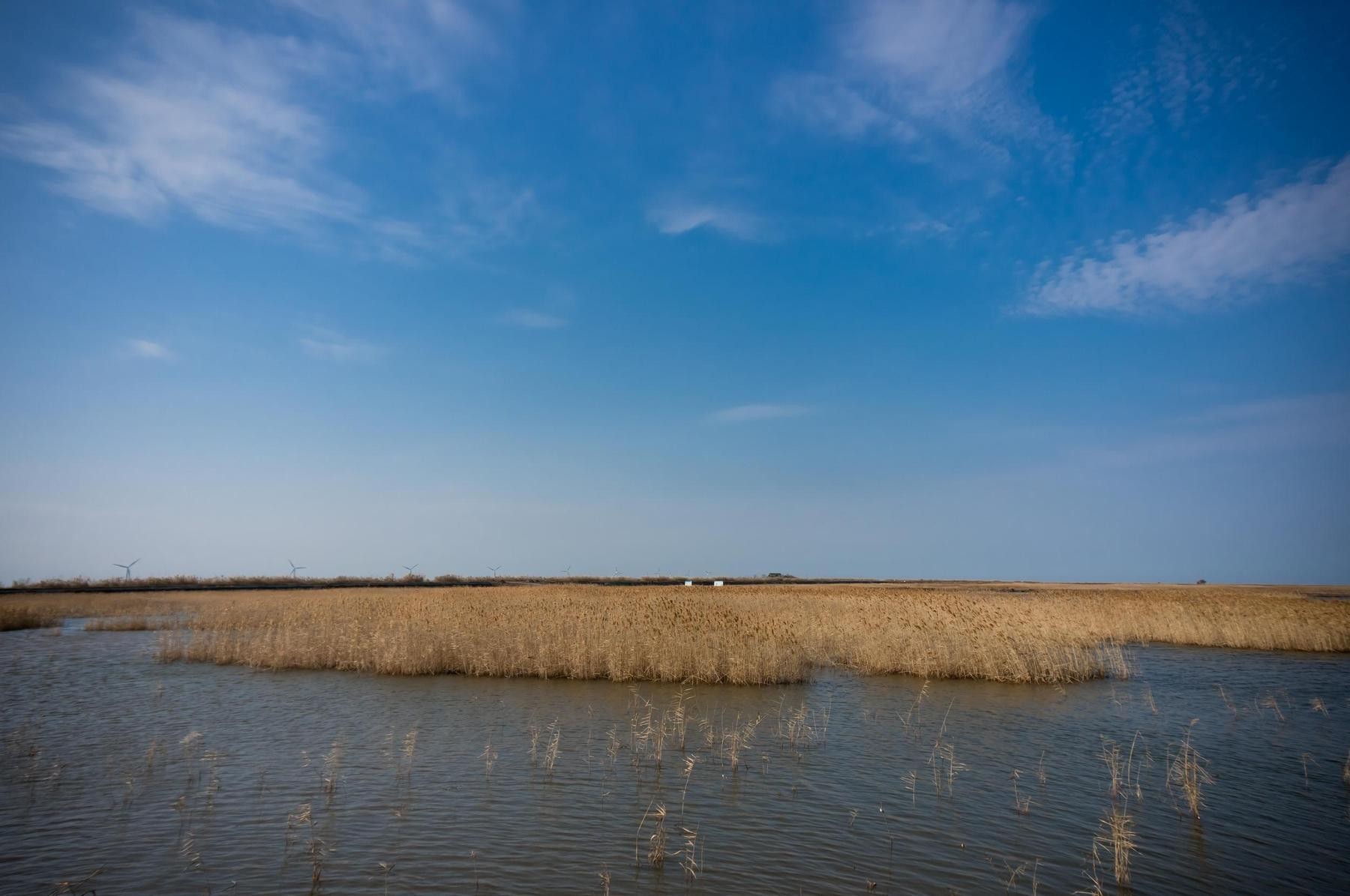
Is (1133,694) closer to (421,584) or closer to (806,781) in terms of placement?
(806,781)

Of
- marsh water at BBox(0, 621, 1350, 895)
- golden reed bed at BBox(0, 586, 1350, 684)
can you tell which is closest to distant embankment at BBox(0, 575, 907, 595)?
golden reed bed at BBox(0, 586, 1350, 684)

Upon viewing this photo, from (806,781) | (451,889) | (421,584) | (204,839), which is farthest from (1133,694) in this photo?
(421,584)

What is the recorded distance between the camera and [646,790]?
33.1 feet

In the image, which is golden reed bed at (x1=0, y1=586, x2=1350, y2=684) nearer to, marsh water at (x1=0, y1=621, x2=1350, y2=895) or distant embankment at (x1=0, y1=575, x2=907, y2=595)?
marsh water at (x1=0, y1=621, x2=1350, y2=895)

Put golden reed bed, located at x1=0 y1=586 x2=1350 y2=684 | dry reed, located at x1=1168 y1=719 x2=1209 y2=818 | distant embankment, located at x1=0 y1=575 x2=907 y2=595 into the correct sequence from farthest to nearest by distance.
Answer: distant embankment, located at x1=0 y1=575 x2=907 y2=595 < golden reed bed, located at x1=0 y1=586 x2=1350 y2=684 < dry reed, located at x1=1168 y1=719 x2=1209 y2=818

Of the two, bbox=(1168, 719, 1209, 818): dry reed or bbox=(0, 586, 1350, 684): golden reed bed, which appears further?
bbox=(0, 586, 1350, 684): golden reed bed

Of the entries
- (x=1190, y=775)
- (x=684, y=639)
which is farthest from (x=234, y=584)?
(x=1190, y=775)

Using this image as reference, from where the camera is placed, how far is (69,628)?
3045 cm

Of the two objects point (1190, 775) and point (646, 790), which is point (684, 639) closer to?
point (646, 790)

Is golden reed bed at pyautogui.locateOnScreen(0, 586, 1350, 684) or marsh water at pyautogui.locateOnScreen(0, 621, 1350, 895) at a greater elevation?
golden reed bed at pyautogui.locateOnScreen(0, 586, 1350, 684)

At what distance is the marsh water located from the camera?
7.55m

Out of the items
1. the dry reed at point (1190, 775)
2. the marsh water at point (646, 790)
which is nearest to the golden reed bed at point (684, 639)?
the marsh water at point (646, 790)

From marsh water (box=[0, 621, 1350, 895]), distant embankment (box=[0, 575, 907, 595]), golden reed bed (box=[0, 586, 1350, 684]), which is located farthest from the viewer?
distant embankment (box=[0, 575, 907, 595])

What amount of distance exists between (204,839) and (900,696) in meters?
13.7
